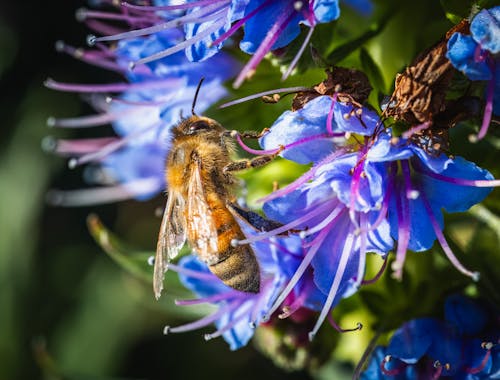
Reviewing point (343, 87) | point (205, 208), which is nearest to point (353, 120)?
point (343, 87)

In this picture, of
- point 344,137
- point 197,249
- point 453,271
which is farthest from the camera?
point 453,271

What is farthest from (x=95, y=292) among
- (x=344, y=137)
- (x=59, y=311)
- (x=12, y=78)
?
(x=344, y=137)

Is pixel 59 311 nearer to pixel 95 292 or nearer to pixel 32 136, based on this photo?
pixel 95 292

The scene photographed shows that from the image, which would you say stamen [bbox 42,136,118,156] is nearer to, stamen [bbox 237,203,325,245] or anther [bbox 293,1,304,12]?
stamen [bbox 237,203,325,245]

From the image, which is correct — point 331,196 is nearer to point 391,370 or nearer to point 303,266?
point 303,266

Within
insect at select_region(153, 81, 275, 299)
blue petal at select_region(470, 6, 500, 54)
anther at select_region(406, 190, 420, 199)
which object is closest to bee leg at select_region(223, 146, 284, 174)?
insect at select_region(153, 81, 275, 299)

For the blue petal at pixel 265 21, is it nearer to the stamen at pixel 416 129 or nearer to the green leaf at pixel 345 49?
the green leaf at pixel 345 49
